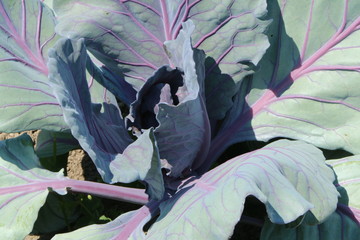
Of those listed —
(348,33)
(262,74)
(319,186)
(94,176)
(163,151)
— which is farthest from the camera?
(94,176)

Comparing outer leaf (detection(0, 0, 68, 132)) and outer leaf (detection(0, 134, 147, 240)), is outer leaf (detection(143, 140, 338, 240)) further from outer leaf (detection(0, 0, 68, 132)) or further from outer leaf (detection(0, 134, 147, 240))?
outer leaf (detection(0, 0, 68, 132))

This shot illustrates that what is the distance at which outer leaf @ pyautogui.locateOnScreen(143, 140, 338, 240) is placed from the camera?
1.26 m

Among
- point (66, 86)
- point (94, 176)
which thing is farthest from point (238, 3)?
point (94, 176)

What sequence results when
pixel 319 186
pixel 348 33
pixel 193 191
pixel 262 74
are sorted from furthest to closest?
1. pixel 262 74
2. pixel 348 33
3. pixel 193 191
4. pixel 319 186

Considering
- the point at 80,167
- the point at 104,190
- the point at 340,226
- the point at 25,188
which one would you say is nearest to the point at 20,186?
the point at 25,188

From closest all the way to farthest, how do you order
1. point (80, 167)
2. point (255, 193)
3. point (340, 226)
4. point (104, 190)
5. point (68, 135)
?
point (255, 193) < point (340, 226) < point (104, 190) < point (68, 135) < point (80, 167)

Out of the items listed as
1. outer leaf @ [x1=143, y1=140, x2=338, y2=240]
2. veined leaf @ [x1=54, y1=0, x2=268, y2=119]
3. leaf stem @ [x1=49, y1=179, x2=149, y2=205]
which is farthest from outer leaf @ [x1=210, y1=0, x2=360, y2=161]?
leaf stem @ [x1=49, y1=179, x2=149, y2=205]

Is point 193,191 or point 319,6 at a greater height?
point 319,6

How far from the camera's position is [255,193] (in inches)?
48.8

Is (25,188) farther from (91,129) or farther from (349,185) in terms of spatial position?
(349,185)

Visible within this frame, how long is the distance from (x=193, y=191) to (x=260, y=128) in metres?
0.45

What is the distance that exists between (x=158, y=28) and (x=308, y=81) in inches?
21.5

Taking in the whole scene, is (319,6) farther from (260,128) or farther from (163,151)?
(163,151)

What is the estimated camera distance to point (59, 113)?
71.9 inches
